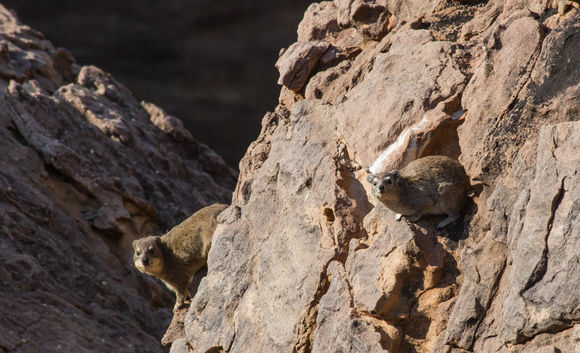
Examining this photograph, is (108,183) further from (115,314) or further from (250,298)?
(250,298)

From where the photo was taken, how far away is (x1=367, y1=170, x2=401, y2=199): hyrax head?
311 inches

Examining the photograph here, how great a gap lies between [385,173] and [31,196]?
9.38m

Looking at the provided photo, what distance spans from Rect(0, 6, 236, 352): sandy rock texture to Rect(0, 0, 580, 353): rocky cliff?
6cm

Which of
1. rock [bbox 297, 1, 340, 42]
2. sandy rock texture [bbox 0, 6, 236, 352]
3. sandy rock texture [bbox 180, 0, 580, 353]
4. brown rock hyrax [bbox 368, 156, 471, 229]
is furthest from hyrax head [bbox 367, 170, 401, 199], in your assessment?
sandy rock texture [bbox 0, 6, 236, 352]

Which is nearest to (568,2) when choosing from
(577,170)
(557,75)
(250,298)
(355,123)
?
(557,75)

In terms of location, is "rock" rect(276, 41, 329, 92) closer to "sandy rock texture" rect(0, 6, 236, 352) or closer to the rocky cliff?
the rocky cliff

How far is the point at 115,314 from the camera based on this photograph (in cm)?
1415

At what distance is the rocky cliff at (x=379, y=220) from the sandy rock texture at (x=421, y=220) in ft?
0.07

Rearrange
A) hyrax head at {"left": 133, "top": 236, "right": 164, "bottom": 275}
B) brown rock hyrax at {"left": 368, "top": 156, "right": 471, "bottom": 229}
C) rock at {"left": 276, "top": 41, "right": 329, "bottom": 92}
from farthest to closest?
hyrax head at {"left": 133, "top": 236, "right": 164, "bottom": 275} → rock at {"left": 276, "top": 41, "right": 329, "bottom": 92} → brown rock hyrax at {"left": 368, "top": 156, "right": 471, "bottom": 229}

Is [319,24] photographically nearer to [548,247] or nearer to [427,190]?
[427,190]

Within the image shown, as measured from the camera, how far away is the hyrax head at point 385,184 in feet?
25.9

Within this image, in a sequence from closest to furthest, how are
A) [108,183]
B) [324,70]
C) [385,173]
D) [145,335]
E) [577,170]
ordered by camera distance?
1. [577,170]
2. [385,173]
3. [324,70]
4. [145,335]
5. [108,183]

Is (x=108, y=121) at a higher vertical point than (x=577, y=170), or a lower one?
higher

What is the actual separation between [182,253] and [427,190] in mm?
5488
